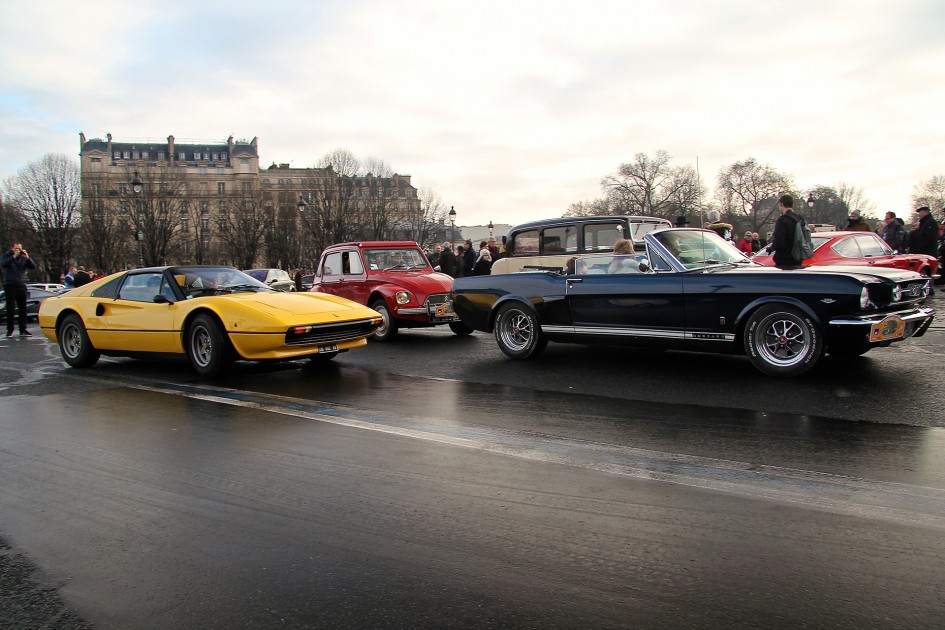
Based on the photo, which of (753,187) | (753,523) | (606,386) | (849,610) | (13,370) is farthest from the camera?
(753,187)

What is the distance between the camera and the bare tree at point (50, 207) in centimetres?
5978

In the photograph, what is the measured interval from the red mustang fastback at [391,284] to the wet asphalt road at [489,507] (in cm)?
487

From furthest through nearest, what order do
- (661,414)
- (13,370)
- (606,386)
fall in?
1. (13,370)
2. (606,386)
3. (661,414)

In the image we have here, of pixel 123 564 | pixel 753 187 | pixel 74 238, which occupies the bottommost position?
pixel 123 564

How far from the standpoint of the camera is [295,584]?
2867 millimetres

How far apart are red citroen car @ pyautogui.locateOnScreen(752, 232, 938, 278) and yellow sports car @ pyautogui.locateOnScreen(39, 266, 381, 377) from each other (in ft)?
27.4

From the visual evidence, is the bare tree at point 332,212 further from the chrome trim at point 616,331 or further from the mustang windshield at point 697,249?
the mustang windshield at point 697,249

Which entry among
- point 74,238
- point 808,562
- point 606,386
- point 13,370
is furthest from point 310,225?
point 808,562

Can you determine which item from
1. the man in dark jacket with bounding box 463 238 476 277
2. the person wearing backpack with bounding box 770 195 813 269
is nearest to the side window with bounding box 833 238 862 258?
the person wearing backpack with bounding box 770 195 813 269

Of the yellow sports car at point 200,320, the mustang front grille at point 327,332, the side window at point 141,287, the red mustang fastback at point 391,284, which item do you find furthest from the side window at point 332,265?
the mustang front grille at point 327,332

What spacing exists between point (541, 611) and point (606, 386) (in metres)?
4.59

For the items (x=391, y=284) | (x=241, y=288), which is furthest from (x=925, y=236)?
(x=241, y=288)

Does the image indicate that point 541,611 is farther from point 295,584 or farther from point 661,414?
point 661,414

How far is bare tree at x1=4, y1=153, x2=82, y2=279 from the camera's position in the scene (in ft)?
196
